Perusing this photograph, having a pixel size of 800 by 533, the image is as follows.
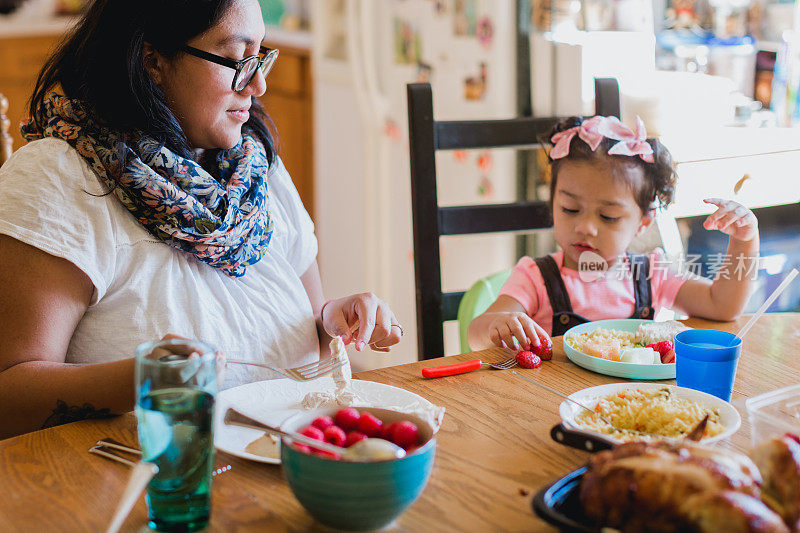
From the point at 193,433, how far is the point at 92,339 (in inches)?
18.6

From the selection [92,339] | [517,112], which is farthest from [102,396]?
[517,112]

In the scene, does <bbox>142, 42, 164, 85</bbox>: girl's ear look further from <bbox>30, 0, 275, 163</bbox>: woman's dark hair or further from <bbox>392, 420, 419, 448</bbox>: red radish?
<bbox>392, 420, 419, 448</bbox>: red radish

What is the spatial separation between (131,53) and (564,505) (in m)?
0.90

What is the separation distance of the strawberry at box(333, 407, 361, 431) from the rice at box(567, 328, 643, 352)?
55cm

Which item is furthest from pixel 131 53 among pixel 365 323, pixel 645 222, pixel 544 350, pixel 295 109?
pixel 295 109

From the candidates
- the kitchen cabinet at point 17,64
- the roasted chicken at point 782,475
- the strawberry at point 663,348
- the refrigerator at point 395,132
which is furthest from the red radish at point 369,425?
the kitchen cabinet at point 17,64

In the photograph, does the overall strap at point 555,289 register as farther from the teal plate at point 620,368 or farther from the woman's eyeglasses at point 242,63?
the woman's eyeglasses at point 242,63

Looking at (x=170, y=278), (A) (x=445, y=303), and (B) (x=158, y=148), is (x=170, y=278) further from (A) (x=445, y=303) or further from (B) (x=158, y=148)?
(A) (x=445, y=303)

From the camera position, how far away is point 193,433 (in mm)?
797

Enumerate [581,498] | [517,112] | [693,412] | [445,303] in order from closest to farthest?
[581,498] < [693,412] < [445,303] < [517,112]

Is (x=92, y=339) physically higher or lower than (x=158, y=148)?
lower

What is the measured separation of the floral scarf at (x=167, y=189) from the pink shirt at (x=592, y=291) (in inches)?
22.0

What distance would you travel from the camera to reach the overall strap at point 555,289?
1618 mm

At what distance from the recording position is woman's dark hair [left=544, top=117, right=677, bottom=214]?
1534 mm
